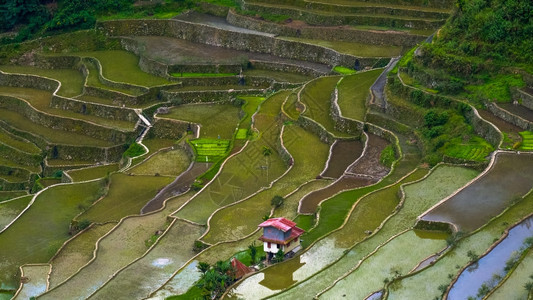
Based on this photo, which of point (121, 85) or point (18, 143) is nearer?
point (18, 143)

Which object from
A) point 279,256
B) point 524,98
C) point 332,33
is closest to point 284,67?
point 332,33

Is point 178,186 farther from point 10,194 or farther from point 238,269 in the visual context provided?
point 238,269

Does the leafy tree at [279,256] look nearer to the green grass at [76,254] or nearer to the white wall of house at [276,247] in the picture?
the white wall of house at [276,247]

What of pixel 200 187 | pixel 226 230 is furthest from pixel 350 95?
pixel 226 230

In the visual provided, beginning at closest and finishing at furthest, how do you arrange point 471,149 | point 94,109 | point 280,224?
1. point 280,224
2. point 471,149
3. point 94,109

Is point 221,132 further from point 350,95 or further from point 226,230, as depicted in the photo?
point 226,230

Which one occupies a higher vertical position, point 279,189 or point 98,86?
point 279,189
